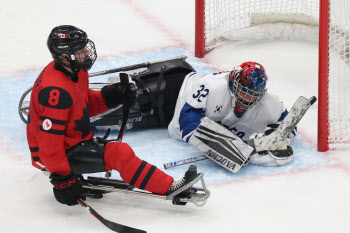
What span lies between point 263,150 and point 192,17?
8.08 feet

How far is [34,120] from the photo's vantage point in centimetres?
419

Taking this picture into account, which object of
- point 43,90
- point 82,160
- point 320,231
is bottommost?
point 320,231

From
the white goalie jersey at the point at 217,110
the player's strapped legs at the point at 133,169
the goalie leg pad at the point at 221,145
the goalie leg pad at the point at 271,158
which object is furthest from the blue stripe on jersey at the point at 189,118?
the player's strapped legs at the point at 133,169

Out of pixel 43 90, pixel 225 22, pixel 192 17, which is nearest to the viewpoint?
pixel 43 90

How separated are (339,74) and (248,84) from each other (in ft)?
2.86

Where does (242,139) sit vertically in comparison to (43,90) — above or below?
below

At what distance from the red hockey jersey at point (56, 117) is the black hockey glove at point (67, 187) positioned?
34 millimetres

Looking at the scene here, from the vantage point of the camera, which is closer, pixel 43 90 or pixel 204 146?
pixel 43 90

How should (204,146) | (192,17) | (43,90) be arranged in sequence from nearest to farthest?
(43,90) < (204,146) < (192,17)

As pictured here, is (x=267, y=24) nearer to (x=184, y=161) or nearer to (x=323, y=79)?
(x=323, y=79)

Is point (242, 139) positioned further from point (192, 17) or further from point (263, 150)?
point (192, 17)

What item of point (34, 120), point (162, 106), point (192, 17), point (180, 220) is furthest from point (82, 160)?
point (192, 17)

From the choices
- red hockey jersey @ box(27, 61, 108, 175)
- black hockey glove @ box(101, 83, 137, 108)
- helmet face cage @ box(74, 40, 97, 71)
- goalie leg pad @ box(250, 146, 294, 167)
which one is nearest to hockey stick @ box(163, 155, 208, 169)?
goalie leg pad @ box(250, 146, 294, 167)

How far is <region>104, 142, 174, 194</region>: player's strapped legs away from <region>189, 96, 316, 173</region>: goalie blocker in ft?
1.72
